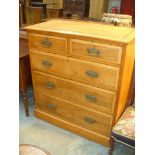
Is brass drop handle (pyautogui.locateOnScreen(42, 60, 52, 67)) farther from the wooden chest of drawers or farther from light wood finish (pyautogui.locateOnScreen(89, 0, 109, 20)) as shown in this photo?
light wood finish (pyautogui.locateOnScreen(89, 0, 109, 20))

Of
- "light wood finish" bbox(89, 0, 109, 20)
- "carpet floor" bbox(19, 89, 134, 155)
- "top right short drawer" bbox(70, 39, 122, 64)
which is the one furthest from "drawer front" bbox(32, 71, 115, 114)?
"light wood finish" bbox(89, 0, 109, 20)

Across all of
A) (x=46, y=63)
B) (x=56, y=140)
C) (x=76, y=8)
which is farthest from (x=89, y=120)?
(x=76, y=8)

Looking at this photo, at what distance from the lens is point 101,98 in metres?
1.73

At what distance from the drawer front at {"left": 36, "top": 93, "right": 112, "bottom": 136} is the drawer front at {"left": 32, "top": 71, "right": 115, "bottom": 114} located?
2.6 inches

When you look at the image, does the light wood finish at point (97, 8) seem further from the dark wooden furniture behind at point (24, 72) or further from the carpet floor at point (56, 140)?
the carpet floor at point (56, 140)

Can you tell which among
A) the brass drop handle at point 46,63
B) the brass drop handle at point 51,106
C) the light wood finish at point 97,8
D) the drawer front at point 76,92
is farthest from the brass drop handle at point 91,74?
the light wood finish at point 97,8

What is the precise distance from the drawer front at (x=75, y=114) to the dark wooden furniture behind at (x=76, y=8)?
2496mm

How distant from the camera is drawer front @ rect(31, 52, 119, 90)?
1604 millimetres
